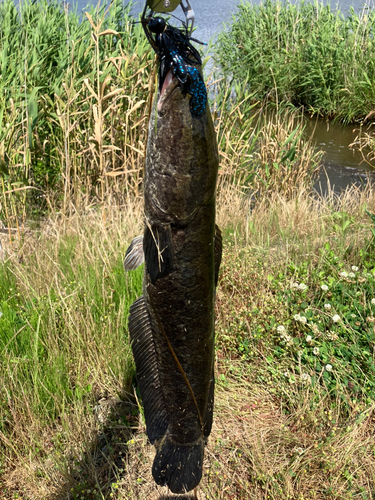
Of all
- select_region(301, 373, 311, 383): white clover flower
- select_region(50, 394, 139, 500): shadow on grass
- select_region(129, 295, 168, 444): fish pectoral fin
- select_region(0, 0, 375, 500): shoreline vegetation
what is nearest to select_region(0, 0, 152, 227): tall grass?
select_region(0, 0, 375, 500): shoreline vegetation

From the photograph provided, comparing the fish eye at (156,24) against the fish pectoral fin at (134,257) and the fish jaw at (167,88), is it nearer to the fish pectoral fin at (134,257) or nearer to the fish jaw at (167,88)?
the fish jaw at (167,88)

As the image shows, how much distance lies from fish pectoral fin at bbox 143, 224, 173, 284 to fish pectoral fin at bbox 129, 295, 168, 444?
9.1 inches

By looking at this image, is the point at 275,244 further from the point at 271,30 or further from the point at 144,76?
the point at 271,30

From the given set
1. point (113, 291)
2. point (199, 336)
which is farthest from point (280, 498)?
point (113, 291)

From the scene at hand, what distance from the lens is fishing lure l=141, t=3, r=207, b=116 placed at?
120cm

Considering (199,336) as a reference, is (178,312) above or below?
above

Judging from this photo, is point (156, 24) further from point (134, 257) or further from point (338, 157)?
point (338, 157)

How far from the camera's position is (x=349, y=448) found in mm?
2250

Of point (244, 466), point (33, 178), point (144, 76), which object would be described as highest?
point (144, 76)

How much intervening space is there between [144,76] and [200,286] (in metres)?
4.29

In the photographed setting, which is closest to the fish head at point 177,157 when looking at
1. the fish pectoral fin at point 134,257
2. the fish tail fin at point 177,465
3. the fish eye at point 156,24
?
the fish eye at point 156,24

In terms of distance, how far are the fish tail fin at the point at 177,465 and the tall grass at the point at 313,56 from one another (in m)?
10.2

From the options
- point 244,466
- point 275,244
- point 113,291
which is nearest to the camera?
point 244,466

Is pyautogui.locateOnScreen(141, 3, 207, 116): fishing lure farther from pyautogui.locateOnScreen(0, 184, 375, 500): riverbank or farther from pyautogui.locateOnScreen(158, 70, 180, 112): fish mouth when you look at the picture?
pyautogui.locateOnScreen(0, 184, 375, 500): riverbank
